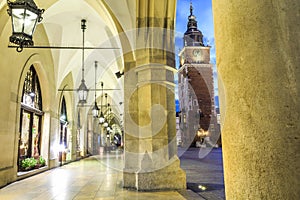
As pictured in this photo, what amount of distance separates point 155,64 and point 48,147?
6.22 meters

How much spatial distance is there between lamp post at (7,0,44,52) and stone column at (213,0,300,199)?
2831 mm

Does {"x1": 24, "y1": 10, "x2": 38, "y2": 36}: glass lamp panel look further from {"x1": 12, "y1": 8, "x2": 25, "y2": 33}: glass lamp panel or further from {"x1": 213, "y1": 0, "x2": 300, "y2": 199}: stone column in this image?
{"x1": 213, "y1": 0, "x2": 300, "y2": 199}: stone column

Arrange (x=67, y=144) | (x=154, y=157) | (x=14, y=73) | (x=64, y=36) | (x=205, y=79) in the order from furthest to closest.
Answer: (x=205, y=79) → (x=67, y=144) → (x=64, y=36) → (x=14, y=73) → (x=154, y=157)

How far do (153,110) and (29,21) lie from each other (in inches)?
96.1

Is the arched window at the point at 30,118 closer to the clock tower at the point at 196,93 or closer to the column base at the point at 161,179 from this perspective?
the column base at the point at 161,179

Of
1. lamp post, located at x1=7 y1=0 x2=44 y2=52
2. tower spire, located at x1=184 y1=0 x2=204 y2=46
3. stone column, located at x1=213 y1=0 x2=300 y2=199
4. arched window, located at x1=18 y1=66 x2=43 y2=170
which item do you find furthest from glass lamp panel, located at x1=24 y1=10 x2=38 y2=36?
tower spire, located at x1=184 y1=0 x2=204 y2=46

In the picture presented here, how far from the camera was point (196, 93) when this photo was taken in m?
41.6

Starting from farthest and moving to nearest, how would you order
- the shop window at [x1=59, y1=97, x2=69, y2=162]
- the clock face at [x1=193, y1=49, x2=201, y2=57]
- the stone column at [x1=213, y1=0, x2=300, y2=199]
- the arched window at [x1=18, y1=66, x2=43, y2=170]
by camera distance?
the clock face at [x1=193, y1=49, x2=201, y2=57] → the shop window at [x1=59, y1=97, x2=69, y2=162] → the arched window at [x1=18, y1=66, x2=43, y2=170] → the stone column at [x1=213, y1=0, x2=300, y2=199]

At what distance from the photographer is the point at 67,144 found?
12578mm

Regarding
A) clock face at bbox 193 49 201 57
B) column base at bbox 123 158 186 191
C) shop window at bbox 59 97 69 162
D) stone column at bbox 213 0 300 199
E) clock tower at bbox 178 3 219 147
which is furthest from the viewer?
clock face at bbox 193 49 201 57

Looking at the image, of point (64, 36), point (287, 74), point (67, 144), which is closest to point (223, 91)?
point (287, 74)

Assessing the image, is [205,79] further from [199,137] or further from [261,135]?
[261,135]

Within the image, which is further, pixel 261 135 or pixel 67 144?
pixel 67 144

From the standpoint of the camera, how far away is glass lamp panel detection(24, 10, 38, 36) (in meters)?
3.13
